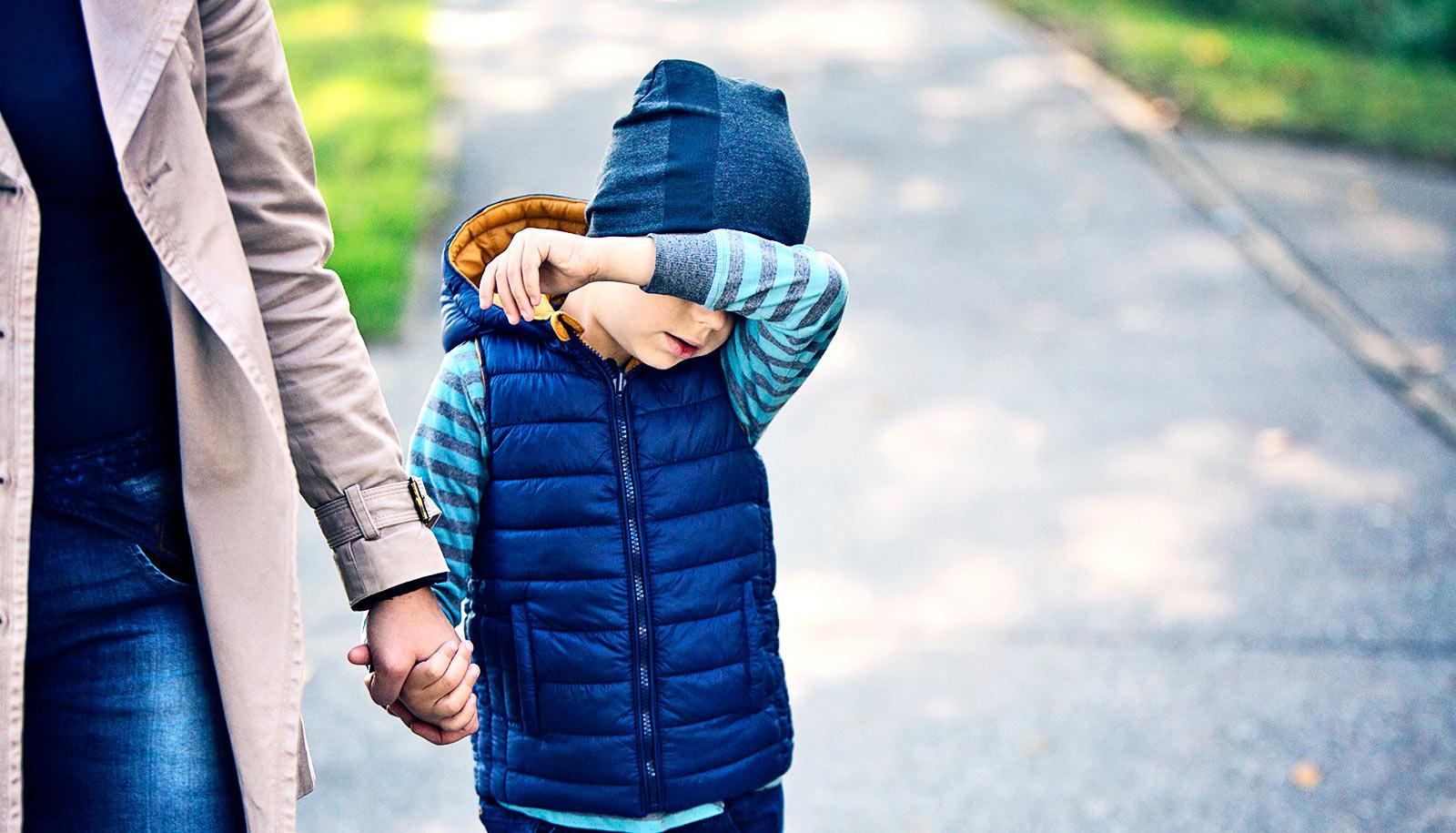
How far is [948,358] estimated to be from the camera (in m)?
5.52

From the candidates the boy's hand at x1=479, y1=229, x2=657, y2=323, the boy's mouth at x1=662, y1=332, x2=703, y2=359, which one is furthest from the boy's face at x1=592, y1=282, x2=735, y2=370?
the boy's hand at x1=479, y1=229, x2=657, y2=323

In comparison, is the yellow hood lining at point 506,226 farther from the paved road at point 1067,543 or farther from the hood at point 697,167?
the paved road at point 1067,543

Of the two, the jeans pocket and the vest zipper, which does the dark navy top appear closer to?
the jeans pocket

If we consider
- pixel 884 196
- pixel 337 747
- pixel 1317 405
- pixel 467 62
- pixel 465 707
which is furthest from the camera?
pixel 467 62

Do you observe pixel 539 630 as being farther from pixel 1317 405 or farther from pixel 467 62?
pixel 467 62

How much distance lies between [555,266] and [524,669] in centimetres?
62

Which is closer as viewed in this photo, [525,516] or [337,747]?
[525,516]

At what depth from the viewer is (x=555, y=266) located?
5.78ft

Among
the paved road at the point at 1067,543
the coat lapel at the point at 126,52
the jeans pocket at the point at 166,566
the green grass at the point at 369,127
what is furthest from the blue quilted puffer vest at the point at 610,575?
the green grass at the point at 369,127

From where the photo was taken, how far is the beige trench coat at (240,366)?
4.99 ft

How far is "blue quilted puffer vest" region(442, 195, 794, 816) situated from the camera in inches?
78.7

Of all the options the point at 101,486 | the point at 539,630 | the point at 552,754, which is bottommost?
the point at 552,754

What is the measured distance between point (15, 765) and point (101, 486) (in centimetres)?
32

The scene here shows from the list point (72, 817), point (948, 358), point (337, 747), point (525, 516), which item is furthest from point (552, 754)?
point (948, 358)
